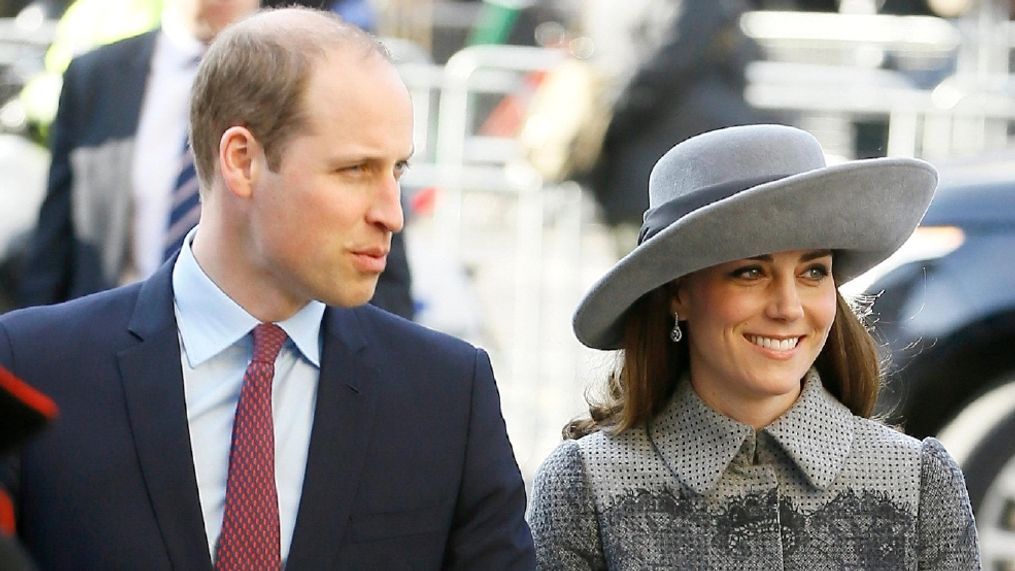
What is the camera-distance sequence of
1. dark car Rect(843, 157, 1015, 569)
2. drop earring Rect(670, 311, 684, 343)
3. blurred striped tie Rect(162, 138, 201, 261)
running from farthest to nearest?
dark car Rect(843, 157, 1015, 569), blurred striped tie Rect(162, 138, 201, 261), drop earring Rect(670, 311, 684, 343)

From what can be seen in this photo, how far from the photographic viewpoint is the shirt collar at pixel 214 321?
3.24 metres

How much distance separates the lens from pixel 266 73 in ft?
10.5

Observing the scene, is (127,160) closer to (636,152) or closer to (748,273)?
(748,273)

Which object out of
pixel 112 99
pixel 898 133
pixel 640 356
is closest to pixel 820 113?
pixel 898 133

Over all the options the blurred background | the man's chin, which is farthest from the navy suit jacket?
the blurred background

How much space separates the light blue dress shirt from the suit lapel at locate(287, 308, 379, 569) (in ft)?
0.08

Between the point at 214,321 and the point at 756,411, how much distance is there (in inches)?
41.2

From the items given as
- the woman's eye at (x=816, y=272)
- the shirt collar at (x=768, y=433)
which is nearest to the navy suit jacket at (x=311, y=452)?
the shirt collar at (x=768, y=433)

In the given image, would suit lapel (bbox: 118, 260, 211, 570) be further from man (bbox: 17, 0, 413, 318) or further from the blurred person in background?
the blurred person in background

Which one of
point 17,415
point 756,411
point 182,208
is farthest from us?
point 182,208

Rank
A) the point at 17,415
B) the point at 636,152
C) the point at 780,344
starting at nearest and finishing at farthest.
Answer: the point at 17,415
the point at 780,344
the point at 636,152

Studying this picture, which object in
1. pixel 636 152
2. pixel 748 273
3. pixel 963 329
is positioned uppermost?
→ pixel 748 273

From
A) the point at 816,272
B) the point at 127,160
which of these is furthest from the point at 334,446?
the point at 127,160

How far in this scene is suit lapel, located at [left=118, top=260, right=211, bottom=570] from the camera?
3100mm
